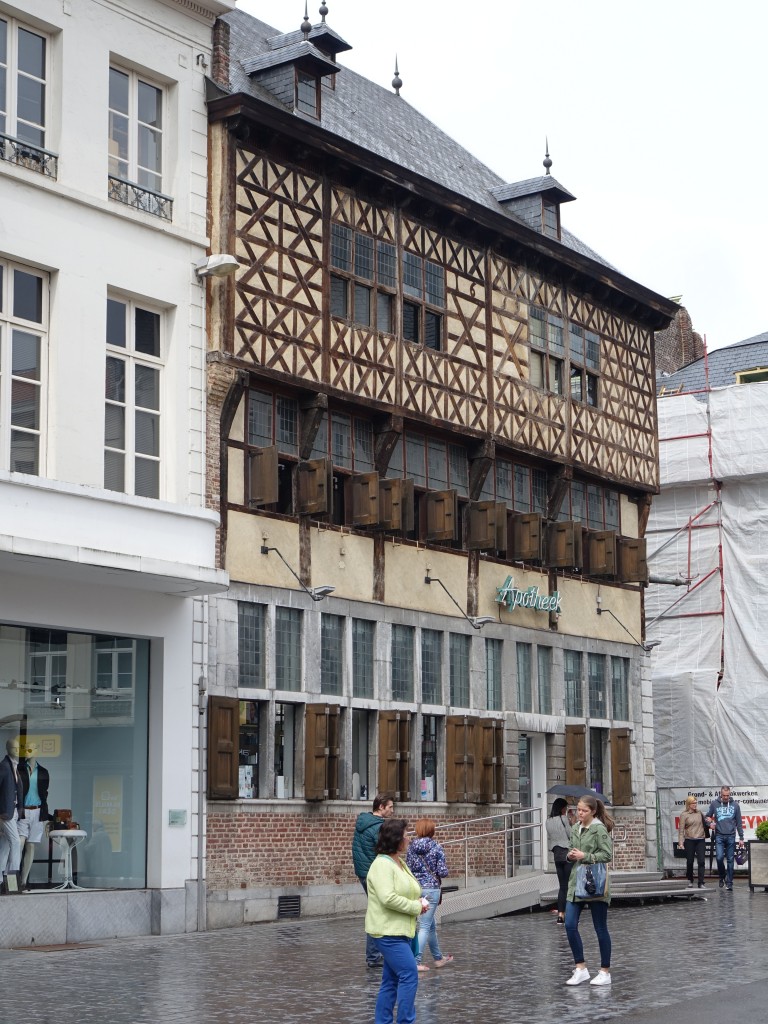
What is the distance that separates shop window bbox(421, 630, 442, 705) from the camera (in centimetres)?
2380

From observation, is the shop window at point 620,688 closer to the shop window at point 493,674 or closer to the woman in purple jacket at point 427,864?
the shop window at point 493,674

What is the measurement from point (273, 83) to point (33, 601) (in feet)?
30.3

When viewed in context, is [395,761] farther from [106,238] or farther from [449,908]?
[106,238]

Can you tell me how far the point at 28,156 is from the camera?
18094 millimetres

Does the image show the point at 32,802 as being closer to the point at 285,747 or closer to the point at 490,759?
the point at 285,747

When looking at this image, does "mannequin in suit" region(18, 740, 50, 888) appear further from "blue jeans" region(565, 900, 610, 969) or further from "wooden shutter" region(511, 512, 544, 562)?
"wooden shutter" region(511, 512, 544, 562)

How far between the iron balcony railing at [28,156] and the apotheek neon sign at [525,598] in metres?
10.4

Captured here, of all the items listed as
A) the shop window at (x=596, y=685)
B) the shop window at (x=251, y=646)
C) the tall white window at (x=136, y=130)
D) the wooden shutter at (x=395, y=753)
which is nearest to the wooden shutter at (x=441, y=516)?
the wooden shutter at (x=395, y=753)

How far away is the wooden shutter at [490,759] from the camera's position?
24406 millimetres

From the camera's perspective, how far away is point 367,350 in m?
22.8

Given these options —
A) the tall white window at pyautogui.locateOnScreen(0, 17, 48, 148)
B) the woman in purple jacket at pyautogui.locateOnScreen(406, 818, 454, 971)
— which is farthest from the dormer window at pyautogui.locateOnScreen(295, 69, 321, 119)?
the woman in purple jacket at pyautogui.locateOnScreen(406, 818, 454, 971)

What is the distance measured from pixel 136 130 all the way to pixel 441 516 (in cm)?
738

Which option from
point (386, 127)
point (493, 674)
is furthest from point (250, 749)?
point (386, 127)

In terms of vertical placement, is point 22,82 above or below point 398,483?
above
